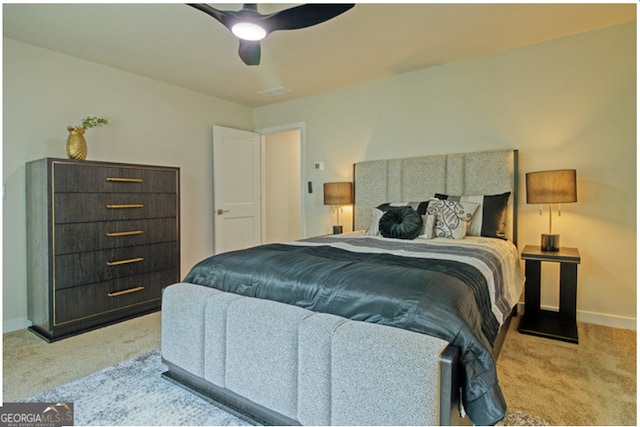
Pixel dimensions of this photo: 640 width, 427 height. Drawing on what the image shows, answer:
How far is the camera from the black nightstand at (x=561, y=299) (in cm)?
258

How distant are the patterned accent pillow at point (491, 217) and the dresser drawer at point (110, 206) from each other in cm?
288

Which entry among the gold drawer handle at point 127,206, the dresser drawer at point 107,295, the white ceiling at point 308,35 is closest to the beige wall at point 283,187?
the white ceiling at point 308,35

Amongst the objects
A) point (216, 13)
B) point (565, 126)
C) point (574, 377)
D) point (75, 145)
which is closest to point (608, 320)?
point (574, 377)

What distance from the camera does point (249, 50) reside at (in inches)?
89.4

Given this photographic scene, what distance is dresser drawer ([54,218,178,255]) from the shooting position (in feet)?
8.90

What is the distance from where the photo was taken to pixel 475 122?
333cm

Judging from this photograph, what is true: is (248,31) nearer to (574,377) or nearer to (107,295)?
(107,295)

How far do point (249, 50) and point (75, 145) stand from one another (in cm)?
178

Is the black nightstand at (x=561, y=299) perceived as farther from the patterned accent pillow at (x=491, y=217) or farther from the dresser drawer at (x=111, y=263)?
the dresser drawer at (x=111, y=263)

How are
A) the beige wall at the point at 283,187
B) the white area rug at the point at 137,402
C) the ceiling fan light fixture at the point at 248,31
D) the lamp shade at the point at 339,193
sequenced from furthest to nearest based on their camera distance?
the beige wall at the point at 283,187 → the lamp shade at the point at 339,193 → the ceiling fan light fixture at the point at 248,31 → the white area rug at the point at 137,402

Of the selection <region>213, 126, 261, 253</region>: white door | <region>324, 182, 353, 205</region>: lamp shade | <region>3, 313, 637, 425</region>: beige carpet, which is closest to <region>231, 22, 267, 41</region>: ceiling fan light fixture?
<region>324, 182, 353, 205</region>: lamp shade

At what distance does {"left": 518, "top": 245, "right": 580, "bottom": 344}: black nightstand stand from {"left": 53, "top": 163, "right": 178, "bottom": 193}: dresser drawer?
3.26 metres

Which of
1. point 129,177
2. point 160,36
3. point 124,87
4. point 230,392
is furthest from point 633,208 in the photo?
point 124,87

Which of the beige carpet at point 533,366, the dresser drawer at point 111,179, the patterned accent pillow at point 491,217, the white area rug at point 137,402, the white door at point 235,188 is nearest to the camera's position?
the white area rug at point 137,402
